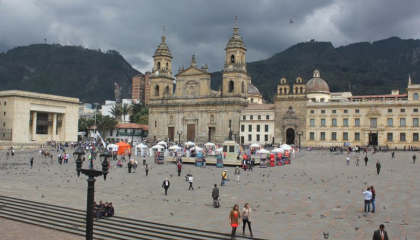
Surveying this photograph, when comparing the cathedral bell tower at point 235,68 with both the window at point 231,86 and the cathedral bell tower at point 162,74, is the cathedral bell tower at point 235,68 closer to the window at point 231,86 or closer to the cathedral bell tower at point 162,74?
the window at point 231,86

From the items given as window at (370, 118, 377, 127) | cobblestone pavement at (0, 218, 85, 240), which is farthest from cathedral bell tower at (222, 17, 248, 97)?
cobblestone pavement at (0, 218, 85, 240)

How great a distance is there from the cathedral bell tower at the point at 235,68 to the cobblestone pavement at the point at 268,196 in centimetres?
4680

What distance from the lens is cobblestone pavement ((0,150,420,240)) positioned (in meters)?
17.0

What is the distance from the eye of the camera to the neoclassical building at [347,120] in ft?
217

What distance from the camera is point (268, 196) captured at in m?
23.9

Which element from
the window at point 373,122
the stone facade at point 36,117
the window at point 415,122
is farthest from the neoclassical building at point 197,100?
the window at point 415,122

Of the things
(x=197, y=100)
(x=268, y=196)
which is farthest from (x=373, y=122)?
(x=268, y=196)

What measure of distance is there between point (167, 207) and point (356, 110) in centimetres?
5622

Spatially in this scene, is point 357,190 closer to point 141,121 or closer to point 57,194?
point 57,194

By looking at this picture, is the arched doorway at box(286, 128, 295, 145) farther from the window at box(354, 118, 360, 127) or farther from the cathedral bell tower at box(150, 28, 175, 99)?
the cathedral bell tower at box(150, 28, 175, 99)

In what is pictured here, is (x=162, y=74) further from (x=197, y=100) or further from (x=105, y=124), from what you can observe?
(x=105, y=124)

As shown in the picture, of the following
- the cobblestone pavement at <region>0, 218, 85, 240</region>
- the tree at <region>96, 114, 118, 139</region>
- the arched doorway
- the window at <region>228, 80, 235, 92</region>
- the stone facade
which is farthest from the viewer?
the tree at <region>96, 114, 118, 139</region>

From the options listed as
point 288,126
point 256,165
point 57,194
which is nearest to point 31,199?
point 57,194

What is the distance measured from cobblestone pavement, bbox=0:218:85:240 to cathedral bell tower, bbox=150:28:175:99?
7407 cm
